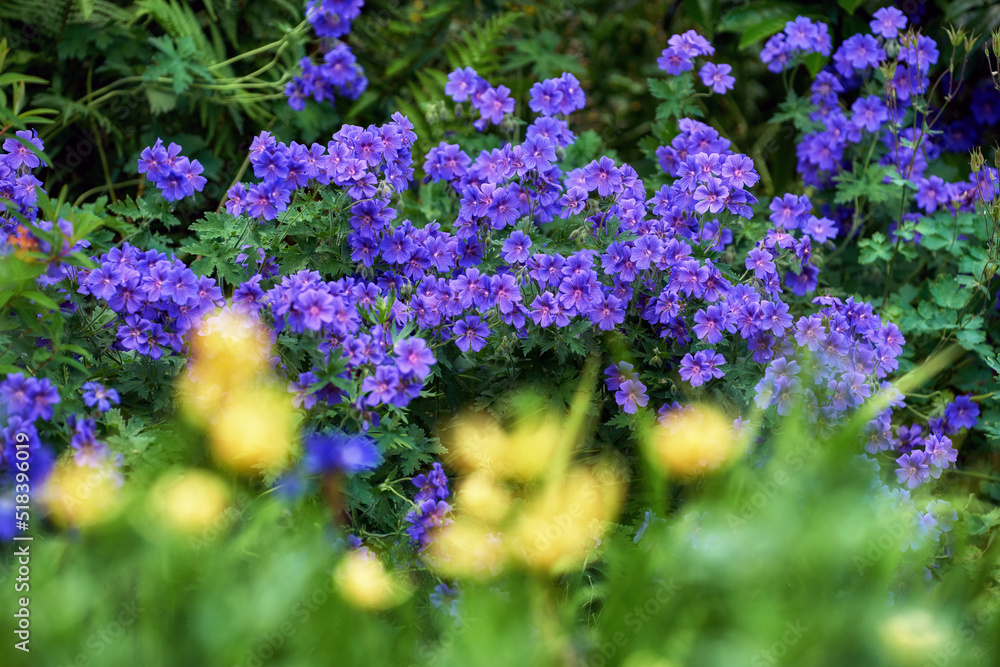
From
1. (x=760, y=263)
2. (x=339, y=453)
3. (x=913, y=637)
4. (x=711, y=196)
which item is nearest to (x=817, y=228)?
(x=760, y=263)

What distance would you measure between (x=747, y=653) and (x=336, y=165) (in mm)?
1626

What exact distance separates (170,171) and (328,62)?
110 centimetres

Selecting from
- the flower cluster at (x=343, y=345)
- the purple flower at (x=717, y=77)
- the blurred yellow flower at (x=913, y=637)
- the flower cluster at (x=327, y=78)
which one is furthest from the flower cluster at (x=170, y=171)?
the blurred yellow flower at (x=913, y=637)

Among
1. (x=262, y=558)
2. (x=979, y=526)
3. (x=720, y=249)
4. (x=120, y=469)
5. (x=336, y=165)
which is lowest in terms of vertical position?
(x=979, y=526)

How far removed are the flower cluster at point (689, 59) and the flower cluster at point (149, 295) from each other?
1876mm

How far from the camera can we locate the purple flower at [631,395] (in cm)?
248

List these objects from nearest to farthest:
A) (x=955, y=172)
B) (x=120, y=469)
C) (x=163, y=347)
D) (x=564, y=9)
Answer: (x=120, y=469) → (x=163, y=347) → (x=955, y=172) → (x=564, y=9)

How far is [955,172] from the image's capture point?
3648mm

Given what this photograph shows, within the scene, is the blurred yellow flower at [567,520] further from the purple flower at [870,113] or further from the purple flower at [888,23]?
the purple flower at [888,23]

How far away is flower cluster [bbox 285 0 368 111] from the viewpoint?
3416mm

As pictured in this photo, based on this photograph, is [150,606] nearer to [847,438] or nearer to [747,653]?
[747,653]

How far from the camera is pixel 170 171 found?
8.39ft

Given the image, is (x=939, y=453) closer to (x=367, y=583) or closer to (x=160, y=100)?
(x=367, y=583)

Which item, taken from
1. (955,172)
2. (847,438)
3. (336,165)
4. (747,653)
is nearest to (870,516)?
(847,438)
